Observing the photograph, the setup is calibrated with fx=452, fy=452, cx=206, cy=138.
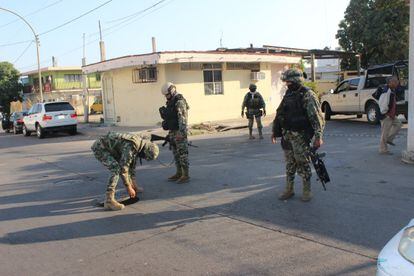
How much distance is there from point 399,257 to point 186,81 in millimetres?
18918

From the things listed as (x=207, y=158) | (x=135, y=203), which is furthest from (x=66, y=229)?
(x=207, y=158)

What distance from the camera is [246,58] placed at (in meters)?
23.0

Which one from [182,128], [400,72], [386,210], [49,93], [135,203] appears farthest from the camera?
[49,93]

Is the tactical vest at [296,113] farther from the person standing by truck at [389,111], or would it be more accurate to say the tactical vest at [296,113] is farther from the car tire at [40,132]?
the car tire at [40,132]

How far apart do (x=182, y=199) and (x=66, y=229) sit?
6.17ft

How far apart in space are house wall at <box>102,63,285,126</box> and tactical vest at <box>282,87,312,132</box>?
571 inches

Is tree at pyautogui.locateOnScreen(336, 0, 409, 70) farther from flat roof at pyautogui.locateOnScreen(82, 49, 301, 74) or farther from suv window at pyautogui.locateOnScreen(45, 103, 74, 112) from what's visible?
suv window at pyautogui.locateOnScreen(45, 103, 74, 112)

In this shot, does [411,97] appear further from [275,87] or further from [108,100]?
[108,100]

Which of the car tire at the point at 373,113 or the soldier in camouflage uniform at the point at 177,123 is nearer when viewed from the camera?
the soldier in camouflage uniform at the point at 177,123

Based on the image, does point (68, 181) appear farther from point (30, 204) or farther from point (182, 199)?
point (182, 199)

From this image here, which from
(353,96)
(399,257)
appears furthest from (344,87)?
(399,257)

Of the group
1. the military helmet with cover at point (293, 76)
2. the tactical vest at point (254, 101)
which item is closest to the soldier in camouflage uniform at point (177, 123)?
the military helmet with cover at point (293, 76)

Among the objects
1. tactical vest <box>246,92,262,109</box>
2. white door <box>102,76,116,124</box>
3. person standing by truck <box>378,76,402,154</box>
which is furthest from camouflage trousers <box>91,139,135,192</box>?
white door <box>102,76,116,124</box>

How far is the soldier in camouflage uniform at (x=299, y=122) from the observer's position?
6074 millimetres
